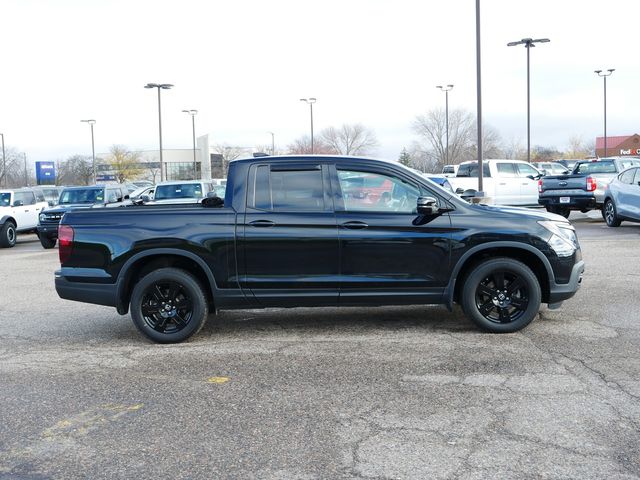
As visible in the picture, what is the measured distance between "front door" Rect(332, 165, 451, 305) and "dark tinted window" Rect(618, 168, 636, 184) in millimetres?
12643

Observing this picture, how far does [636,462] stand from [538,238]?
3291 millimetres

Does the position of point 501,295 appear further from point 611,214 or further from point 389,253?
point 611,214

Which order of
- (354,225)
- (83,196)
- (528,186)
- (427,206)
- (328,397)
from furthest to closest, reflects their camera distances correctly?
(528,186), (83,196), (354,225), (427,206), (328,397)

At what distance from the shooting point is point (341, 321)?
786 centimetres

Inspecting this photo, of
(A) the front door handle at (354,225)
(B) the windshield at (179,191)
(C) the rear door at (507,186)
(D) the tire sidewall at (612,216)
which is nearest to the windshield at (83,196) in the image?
(B) the windshield at (179,191)

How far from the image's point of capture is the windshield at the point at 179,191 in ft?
66.7

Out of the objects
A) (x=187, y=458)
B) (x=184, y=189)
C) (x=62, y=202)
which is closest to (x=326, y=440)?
(x=187, y=458)

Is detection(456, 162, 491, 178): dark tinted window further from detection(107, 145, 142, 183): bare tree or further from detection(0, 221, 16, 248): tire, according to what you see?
detection(107, 145, 142, 183): bare tree

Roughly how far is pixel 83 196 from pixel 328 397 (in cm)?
1846

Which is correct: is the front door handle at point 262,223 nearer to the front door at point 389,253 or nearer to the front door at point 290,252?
the front door at point 290,252

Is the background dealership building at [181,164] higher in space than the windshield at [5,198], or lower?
higher

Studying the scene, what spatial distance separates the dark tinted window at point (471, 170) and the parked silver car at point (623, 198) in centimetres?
558

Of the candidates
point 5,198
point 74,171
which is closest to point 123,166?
point 74,171

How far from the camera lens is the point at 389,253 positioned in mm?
6879
